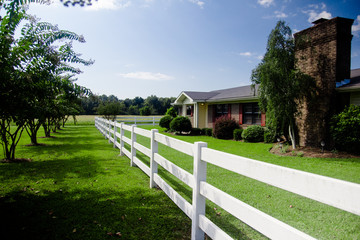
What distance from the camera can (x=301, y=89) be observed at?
989 centimetres

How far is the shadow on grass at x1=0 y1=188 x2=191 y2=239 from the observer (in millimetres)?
3090

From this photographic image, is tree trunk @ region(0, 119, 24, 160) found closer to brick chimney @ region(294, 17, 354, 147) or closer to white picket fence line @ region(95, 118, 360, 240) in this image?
white picket fence line @ region(95, 118, 360, 240)

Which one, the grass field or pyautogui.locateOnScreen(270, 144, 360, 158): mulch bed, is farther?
pyautogui.locateOnScreen(270, 144, 360, 158): mulch bed

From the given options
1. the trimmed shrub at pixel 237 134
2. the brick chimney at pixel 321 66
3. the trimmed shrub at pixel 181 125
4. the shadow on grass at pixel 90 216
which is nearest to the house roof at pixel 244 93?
the brick chimney at pixel 321 66

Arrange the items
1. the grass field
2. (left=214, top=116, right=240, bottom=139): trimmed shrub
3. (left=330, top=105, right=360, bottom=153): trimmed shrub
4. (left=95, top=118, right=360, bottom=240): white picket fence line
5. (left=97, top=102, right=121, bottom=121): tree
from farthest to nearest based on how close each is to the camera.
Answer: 1. (left=97, top=102, right=121, bottom=121): tree
2. (left=214, top=116, right=240, bottom=139): trimmed shrub
3. (left=330, top=105, right=360, bottom=153): trimmed shrub
4. the grass field
5. (left=95, top=118, right=360, bottom=240): white picket fence line

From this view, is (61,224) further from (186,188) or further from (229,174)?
(229,174)

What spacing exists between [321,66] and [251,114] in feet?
22.2

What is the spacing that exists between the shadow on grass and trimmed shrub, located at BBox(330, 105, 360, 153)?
8481mm

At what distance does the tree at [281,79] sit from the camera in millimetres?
9750

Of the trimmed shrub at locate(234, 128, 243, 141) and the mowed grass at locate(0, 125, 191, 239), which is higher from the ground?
the trimmed shrub at locate(234, 128, 243, 141)

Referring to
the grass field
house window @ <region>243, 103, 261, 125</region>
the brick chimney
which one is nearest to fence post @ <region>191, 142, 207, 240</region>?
the grass field

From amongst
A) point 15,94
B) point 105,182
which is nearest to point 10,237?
point 105,182

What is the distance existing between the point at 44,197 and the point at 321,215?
525 centimetres

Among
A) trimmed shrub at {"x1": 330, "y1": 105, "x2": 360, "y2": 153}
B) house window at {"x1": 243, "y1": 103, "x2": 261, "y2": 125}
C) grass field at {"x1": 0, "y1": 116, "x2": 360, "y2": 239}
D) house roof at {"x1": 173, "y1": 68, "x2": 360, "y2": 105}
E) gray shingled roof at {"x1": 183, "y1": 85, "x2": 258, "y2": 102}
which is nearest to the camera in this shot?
Result: grass field at {"x1": 0, "y1": 116, "x2": 360, "y2": 239}
